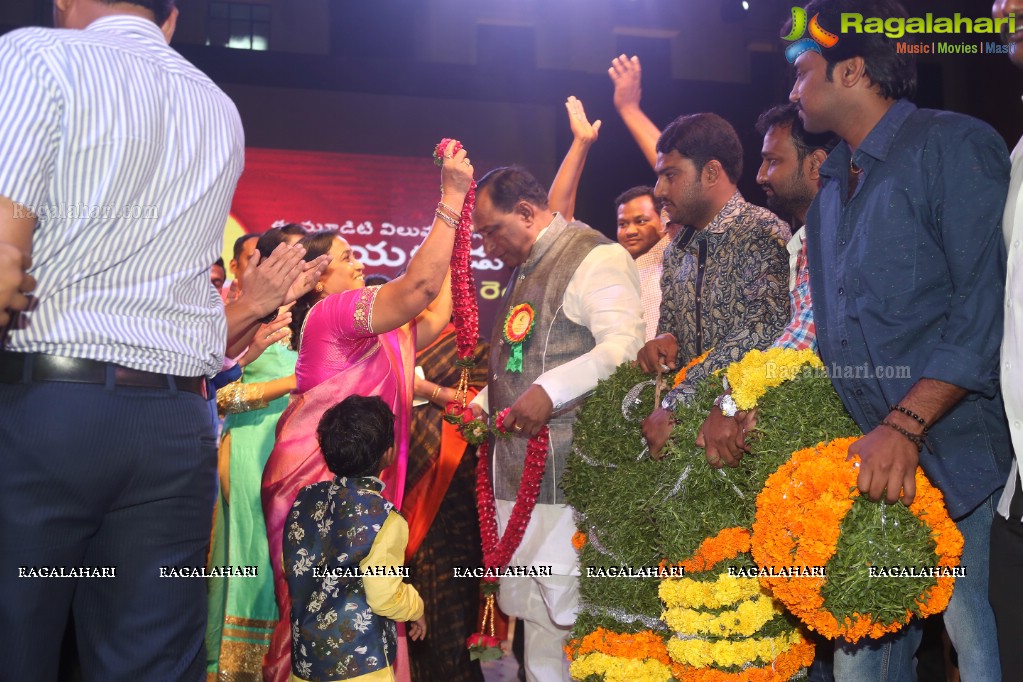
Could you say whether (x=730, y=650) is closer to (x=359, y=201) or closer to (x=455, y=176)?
(x=455, y=176)

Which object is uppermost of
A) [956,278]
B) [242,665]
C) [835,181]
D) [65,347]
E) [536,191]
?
[536,191]

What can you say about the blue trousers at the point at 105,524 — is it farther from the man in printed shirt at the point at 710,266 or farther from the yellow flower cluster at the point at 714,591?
the man in printed shirt at the point at 710,266

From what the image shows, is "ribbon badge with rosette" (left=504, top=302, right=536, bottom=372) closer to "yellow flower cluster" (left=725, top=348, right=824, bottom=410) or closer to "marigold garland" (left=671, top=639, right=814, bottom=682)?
"yellow flower cluster" (left=725, top=348, right=824, bottom=410)

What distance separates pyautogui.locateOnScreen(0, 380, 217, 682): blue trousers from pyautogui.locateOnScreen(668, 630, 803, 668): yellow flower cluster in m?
1.23

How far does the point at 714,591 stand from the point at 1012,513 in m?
0.76

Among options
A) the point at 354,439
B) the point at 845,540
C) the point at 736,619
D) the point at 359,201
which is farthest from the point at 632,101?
the point at 359,201

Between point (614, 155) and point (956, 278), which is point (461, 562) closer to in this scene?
point (956, 278)

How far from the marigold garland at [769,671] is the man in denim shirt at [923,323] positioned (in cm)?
20

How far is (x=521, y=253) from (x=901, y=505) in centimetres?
214

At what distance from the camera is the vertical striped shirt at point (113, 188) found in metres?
1.56

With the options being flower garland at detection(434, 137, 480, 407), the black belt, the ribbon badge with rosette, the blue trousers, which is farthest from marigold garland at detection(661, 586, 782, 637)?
flower garland at detection(434, 137, 480, 407)

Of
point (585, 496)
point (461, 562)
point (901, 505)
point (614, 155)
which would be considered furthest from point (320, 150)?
point (901, 505)

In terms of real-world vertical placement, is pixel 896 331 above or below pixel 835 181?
below

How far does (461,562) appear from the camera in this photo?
14.7 feet
